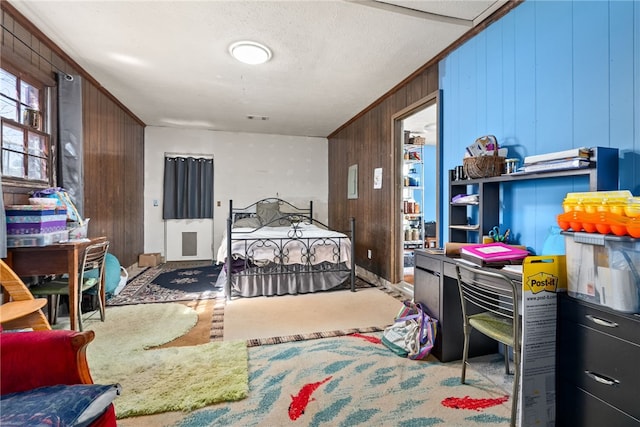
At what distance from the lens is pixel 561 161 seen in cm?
151

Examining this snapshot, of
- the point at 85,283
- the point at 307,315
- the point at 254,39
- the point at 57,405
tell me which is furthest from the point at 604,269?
the point at 85,283

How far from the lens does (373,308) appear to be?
3.10 metres

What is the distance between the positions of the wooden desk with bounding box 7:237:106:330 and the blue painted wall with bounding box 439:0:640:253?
3097 millimetres

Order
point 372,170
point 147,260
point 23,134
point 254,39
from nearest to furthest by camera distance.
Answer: point 23,134, point 254,39, point 372,170, point 147,260

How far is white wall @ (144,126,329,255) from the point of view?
5.39m

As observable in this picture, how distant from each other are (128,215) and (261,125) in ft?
8.38

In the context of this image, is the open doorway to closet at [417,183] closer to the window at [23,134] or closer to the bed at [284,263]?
the bed at [284,263]

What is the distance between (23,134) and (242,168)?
3.49m

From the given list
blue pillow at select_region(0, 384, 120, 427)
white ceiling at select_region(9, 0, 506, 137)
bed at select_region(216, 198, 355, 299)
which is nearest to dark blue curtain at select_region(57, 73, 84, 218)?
white ceiling at select_region(9, 0, 506, 137)

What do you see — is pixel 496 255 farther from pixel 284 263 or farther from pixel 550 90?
pixel 284 263

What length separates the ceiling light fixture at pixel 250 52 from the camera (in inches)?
104

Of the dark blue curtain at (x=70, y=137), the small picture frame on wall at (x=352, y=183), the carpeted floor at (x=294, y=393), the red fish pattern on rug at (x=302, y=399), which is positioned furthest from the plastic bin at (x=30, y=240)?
the small picture frame on wall at (x=352, y=183)

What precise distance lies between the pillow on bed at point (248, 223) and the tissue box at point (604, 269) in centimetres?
424

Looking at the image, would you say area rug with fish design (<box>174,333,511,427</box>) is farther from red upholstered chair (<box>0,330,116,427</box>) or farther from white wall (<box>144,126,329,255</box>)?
white wall (<box>144,126,329,255</box>)
